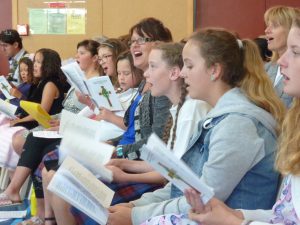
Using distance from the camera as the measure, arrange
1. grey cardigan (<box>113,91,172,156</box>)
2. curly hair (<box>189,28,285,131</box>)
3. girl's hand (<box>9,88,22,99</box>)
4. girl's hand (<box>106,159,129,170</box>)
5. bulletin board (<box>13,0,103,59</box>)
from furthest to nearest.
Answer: bulletin board (<box>13,0,103,59</box>)
girl's hand (<box>9,88,22,99</box>)
grey cardigan (<box>113,91,172,156</box>)
girl's hand (<box>106,159,129,170</box>)
curly hair (<box>189,28,285,131</box>)

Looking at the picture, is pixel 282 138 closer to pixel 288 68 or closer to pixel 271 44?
pixel 288 68

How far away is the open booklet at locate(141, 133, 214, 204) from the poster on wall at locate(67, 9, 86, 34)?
4.32 metres

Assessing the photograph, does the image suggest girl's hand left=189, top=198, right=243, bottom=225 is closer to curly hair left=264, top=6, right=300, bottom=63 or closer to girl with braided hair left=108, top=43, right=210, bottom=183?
girl with braided hair left=108, top=43, right=210, bottom=183

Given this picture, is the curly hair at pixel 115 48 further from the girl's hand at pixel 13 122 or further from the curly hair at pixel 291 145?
the curly hair at pixel 291 145

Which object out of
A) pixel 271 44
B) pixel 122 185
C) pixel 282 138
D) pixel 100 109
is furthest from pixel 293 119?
pixel 100 109

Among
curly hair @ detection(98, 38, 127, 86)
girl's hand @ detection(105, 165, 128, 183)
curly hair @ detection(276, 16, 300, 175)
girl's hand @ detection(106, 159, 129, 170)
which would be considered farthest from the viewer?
curly hair @ detection(98, 38, 127, 86)

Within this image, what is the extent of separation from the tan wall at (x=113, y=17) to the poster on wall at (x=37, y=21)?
0.17ft

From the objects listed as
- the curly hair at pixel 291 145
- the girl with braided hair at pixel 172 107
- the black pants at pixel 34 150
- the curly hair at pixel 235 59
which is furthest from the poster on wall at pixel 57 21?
the curly hair at pixel 291 145

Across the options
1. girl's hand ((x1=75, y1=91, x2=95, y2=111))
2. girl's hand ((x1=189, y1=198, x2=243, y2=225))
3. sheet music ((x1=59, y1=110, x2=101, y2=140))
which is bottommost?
girl's hand ((x1=189, y1=198, x2=243, y2=225))

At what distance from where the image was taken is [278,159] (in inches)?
53.2

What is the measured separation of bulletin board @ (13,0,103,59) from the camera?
5.29m

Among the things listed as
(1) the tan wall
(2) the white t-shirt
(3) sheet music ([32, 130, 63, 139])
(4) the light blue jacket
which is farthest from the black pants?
(1) the tan wall

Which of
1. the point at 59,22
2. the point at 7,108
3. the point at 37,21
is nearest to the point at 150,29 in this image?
the point at 7,108

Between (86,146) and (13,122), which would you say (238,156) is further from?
(13,122)
